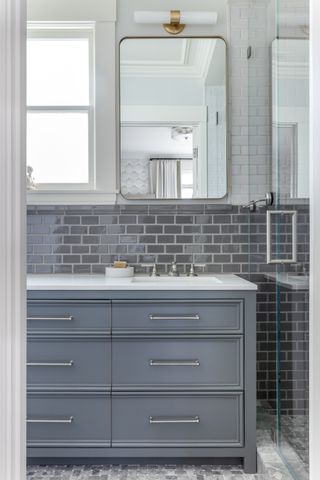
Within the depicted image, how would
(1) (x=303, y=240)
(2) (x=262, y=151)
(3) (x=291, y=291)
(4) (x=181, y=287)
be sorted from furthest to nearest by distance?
(2) (x=262, y=151), (4) (x=181, y=287), (3) (x=291, y=291), (1) (x=303, y=240)

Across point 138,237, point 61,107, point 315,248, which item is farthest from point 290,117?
point 61,107

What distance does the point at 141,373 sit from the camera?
1.90 metres

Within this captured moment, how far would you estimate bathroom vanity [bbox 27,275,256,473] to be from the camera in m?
1.90

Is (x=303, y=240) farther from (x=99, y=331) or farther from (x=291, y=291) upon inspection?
(x=99, y=331)

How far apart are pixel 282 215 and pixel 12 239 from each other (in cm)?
126

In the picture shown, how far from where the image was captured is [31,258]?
97.2 inches

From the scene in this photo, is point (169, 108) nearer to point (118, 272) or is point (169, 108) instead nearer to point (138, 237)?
point (138, 237)

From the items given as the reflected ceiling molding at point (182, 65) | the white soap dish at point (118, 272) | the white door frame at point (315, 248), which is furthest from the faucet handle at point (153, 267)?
the white door frame at point (315, 248)

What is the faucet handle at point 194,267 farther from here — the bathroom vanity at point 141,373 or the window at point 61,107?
the window at point 61,107

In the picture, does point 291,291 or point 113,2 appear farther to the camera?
point 113,2

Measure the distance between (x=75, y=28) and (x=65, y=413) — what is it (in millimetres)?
2324

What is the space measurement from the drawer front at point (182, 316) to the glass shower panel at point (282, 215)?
23 cm

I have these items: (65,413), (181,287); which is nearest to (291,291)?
(181,287)

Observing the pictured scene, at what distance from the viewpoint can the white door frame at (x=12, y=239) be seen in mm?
710
